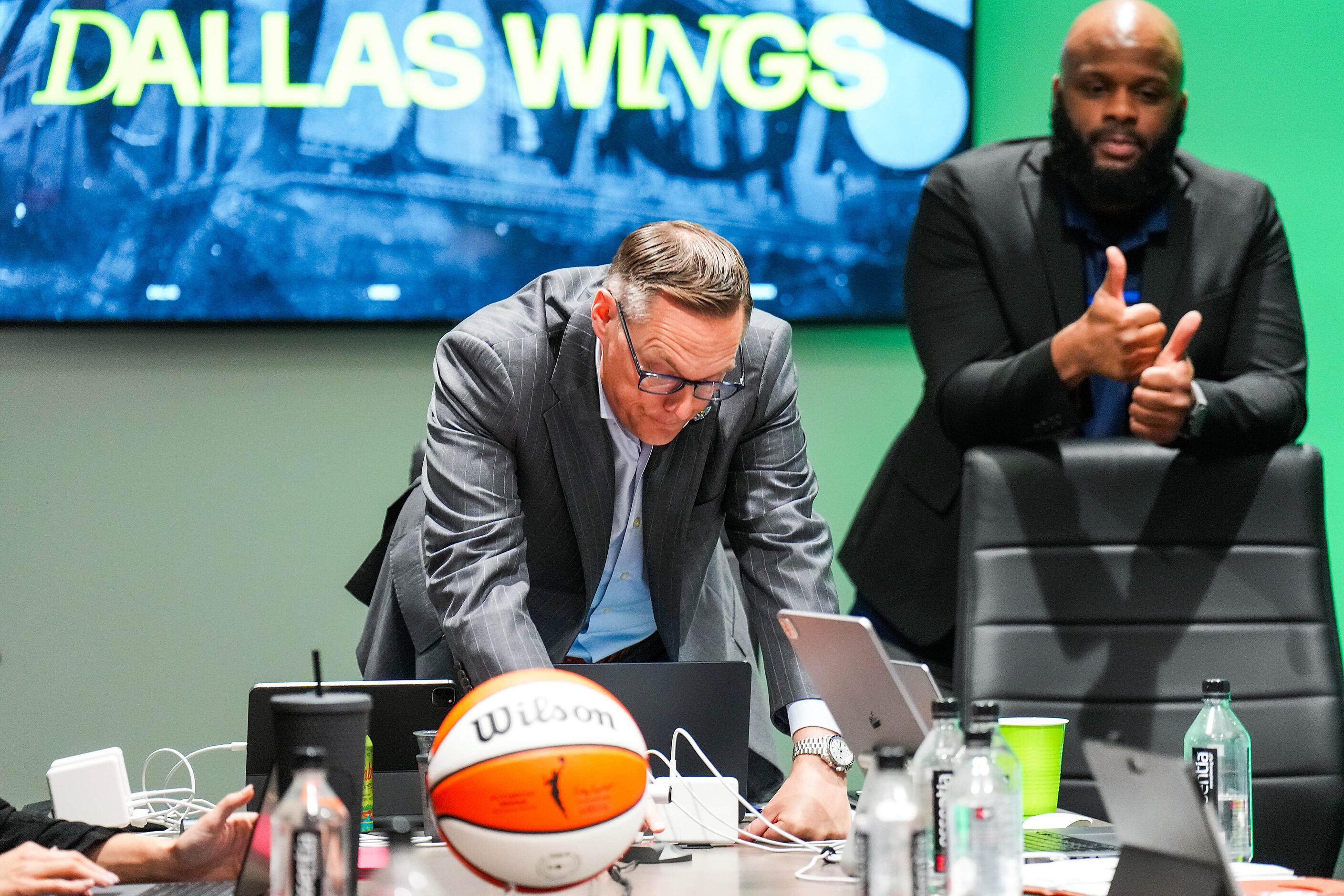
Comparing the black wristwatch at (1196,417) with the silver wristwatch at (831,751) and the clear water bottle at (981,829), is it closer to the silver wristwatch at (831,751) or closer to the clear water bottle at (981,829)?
the silver wristwatch at (831,751)

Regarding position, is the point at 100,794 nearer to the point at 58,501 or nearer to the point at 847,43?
the point at 58,501

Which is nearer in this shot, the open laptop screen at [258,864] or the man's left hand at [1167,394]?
the open laptop screen at [258,864]

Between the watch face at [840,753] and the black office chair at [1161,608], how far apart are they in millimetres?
322

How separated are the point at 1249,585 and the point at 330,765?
1.54 m

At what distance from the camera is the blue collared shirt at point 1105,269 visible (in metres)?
2.61

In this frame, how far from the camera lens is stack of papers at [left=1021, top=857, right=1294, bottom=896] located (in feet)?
4.58

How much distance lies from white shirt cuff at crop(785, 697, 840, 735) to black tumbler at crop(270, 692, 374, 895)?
854 millimetres

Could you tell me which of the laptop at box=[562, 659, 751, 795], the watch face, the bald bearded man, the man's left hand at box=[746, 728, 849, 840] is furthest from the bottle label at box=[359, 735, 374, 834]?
the bald bearded man

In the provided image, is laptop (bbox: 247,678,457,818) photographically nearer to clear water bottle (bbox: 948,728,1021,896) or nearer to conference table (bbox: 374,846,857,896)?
conference table (bbox: 374,846,857,896)

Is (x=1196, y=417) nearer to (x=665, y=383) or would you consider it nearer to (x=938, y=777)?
(x=665, y=383)

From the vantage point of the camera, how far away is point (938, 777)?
4.65ft

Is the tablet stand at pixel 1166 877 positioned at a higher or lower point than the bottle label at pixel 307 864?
lower

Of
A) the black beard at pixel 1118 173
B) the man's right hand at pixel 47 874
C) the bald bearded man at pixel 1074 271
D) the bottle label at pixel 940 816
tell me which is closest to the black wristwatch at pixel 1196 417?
the bald bearded man at pixel 1074 271

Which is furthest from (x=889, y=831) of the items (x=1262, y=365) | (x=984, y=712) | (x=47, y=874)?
(x=1262, y=365)
